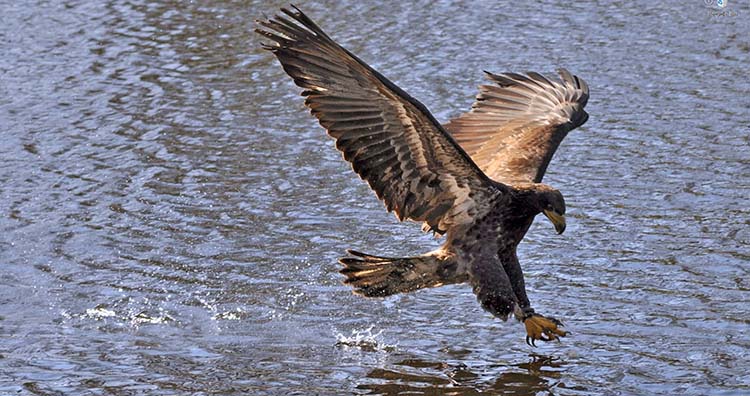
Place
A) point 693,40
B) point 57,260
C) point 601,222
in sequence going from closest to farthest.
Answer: point 57,260 < point 601,222 < point 693,40

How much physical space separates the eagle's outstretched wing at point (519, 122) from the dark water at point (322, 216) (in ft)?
1.89

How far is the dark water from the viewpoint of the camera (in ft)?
18.4

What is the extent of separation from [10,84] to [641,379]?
5.88 metres

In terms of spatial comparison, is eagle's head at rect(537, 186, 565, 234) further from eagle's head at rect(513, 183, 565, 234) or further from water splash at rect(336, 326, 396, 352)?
water splash at rect(336, 326, 396, 352)

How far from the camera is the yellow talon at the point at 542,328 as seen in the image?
5609 millimetres

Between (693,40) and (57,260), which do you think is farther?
(693,40)

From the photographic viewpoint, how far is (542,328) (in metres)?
5.61

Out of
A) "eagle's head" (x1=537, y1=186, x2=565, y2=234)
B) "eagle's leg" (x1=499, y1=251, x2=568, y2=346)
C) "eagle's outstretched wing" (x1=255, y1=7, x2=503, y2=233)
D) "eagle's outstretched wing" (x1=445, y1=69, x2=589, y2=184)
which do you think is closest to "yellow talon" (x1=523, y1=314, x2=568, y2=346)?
"eagle's leg" (x1=499, y1=251, x2=568, y2=346)

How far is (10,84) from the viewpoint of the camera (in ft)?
31.7

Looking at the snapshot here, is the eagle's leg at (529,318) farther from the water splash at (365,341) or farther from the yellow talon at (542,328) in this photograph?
the water splash at (365,341)

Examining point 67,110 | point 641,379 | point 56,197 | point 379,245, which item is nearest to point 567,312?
point 641,379

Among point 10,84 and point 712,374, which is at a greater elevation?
point 712,374

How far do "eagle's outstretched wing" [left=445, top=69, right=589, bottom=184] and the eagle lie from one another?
0.09ft

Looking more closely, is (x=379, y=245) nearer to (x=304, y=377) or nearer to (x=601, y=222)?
(x=601, y=222)
